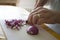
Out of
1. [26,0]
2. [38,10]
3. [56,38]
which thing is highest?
[38,10]

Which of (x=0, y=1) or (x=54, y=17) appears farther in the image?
(x=0, y=1)

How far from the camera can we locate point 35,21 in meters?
0.67

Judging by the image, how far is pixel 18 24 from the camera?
74cm

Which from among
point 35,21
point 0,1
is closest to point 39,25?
point 35,21

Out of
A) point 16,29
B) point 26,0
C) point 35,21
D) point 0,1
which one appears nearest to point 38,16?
point 35,21

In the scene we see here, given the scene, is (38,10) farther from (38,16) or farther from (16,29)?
(16,29)

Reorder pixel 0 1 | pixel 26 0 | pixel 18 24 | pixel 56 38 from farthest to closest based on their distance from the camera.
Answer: pixel 26 0
pixel 0 1
pixel 18 24
pixel 56 38

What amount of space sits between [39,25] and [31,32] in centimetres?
12

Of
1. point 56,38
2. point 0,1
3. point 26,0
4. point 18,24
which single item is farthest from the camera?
point 26,0

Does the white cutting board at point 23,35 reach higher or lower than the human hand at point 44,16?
lower

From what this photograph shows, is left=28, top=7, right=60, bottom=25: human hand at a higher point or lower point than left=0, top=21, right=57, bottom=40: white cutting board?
higher

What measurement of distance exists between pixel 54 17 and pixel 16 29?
0.20 m

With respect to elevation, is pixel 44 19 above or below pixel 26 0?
above

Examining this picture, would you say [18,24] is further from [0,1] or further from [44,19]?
[0,1]
